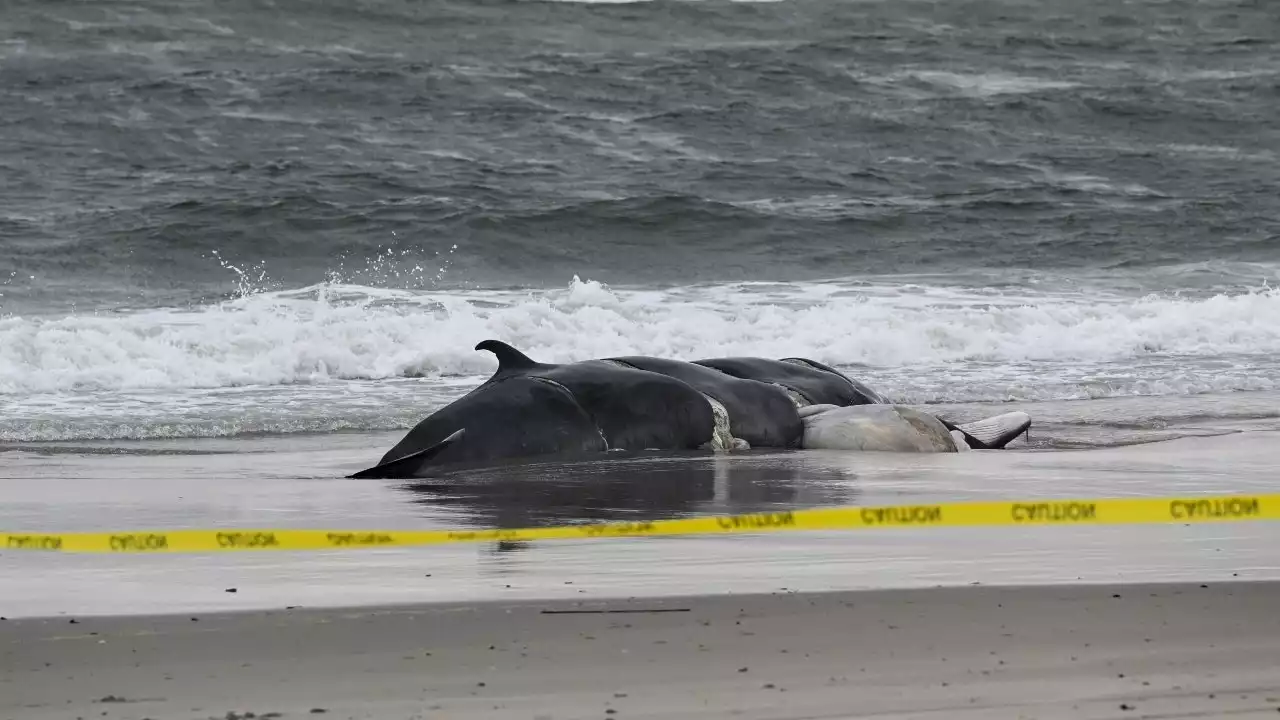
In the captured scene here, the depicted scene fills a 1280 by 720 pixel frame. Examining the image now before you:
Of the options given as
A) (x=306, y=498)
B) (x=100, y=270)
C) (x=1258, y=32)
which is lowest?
(x=306, y=498)

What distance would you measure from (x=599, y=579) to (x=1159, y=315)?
14.2m

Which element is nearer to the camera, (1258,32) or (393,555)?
(393,555)

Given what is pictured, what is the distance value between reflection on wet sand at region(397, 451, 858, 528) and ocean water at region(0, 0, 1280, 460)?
1.83 metres

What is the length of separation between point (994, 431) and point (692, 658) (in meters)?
5.96

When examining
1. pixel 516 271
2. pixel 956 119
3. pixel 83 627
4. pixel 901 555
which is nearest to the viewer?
pixel 83 627

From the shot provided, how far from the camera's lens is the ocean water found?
44.8 feet

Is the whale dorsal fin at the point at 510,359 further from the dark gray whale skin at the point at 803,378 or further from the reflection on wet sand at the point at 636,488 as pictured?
the dark gray whale skin at the point at 803,378

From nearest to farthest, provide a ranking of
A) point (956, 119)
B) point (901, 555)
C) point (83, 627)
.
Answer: point (83, 627), point (901, 555), point (956, 119)

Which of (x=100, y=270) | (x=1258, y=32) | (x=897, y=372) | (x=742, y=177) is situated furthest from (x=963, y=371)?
(x=1258, y=32)

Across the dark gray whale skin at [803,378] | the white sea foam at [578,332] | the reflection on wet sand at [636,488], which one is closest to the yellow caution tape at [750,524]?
the reflection on wet sand at [636,488]

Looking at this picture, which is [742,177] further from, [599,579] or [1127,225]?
[599,579]

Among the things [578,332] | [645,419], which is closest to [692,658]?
[645,419]

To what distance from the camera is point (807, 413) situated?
9289 millimetres

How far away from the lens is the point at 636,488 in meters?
7.37
